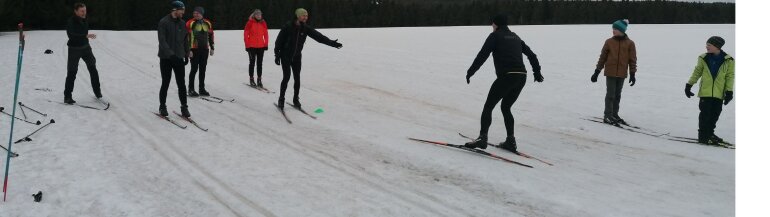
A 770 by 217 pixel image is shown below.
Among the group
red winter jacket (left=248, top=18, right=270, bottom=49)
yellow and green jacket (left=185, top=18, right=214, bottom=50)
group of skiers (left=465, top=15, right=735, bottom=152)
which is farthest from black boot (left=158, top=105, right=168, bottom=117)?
group of skiers (left=465, top=15, right=735, bottom=152)

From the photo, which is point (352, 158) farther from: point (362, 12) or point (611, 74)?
point (362, 12)

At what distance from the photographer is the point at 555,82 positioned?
1543 cm

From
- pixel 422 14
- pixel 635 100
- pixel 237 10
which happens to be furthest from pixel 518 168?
pixel 422 14

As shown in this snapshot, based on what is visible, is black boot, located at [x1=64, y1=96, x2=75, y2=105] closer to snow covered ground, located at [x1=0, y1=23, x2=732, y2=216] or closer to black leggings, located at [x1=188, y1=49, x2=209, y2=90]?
snow covered ground, located at [x1=0, y1=23, x2=732, y2=216]

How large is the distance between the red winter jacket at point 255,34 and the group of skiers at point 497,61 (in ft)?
4.92

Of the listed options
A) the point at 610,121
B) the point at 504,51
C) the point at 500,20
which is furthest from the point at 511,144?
the point at 610,121

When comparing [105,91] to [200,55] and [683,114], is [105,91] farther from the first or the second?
[683,114]

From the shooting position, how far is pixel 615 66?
32.6 ft

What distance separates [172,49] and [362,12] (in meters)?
90.9

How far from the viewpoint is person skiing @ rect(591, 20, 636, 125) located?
9883mm

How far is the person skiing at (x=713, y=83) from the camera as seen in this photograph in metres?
8.23

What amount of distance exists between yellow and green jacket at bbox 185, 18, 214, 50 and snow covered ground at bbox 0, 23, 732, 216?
1205 millimetres

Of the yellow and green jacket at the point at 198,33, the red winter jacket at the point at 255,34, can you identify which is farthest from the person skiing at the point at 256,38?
the yellow and green jacket at the point at 198,33

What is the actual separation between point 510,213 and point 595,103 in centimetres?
847
